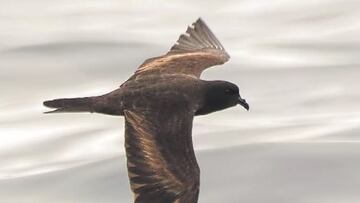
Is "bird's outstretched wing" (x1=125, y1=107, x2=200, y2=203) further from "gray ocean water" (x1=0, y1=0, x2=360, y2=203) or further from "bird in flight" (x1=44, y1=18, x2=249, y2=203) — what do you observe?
"gray ocean water" (x1=0, y1=0, x2=360, y2=203)

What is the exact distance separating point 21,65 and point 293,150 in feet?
13.4

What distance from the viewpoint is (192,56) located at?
12242mm

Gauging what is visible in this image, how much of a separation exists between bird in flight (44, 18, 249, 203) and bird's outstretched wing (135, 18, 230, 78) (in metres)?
0.02

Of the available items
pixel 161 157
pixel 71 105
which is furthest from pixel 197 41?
pixel 161 157

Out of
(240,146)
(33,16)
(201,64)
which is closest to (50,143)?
(240,146)

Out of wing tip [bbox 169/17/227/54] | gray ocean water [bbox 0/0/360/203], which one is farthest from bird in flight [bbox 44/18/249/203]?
gray ocean water [bbox 0/0/360/203]

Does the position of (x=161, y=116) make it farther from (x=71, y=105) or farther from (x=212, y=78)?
(x=212, y=78)

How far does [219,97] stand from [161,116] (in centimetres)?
56

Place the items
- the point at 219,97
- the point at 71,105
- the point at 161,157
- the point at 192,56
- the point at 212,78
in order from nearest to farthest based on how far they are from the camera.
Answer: the point at 161,157, the point at 71,105, the point at 219,97, the point at 192,56, the point at 212,78

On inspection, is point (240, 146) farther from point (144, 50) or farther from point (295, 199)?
point (144, 50)

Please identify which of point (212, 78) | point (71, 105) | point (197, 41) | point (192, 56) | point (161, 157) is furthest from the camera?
point (212, 78)

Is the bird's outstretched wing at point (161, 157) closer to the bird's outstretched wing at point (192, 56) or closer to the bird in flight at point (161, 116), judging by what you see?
the bird in flight at point (161, 116)

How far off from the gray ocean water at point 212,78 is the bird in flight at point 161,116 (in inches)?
58.0

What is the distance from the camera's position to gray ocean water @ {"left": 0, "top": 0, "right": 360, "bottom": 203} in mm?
12773
